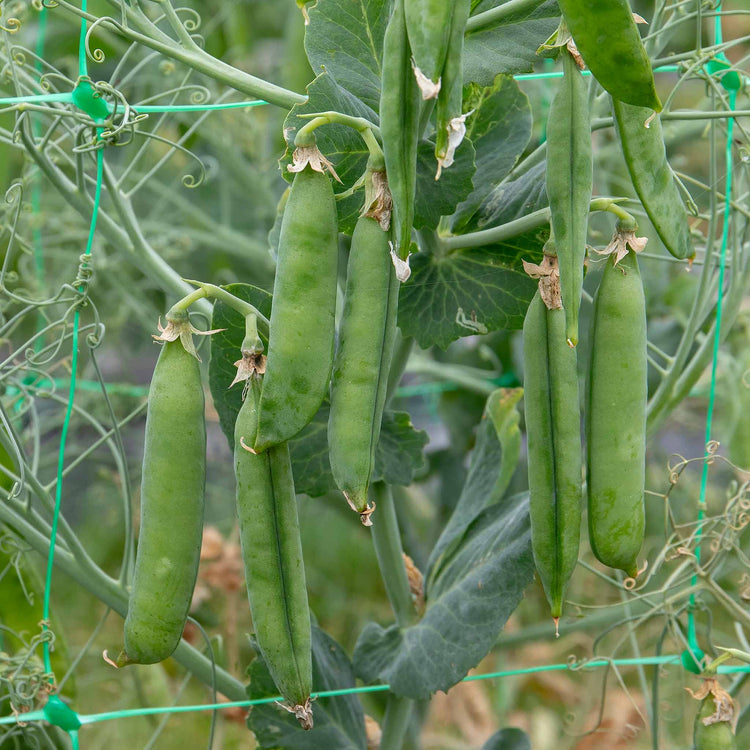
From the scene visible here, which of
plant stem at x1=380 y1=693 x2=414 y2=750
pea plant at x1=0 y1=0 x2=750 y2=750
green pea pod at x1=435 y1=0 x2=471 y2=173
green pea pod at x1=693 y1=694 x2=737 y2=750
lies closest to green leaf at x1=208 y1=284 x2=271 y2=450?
pea plant at x1=0 y1=0 x2=750 y2=750

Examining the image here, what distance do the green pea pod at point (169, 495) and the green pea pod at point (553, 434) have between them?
0.21 meters

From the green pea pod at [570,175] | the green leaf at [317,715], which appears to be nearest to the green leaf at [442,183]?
the green pea pod at [570,175]

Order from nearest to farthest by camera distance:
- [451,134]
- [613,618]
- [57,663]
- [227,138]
→ 1. [451,134]
2. [57,663]
3. [613,618]
4. [227,138]

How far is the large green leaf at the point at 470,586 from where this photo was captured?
73 centimetres

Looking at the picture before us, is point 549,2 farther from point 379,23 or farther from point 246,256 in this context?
point 246,256

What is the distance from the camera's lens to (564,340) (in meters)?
0.56

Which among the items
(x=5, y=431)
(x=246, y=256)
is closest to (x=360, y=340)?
(x=5, y=431)

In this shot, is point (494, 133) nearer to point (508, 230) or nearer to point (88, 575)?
point (508, 230)

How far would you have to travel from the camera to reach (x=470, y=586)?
2.53ft

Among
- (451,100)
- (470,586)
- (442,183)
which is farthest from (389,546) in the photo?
(451,100)

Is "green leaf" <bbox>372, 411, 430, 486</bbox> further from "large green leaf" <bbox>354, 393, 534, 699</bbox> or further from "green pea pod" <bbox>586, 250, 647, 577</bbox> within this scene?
"green pea pod" <bbox>586, 250, 647, 577</bbox>

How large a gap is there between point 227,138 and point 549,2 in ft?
3.51

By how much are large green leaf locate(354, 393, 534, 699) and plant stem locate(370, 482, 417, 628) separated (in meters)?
0.03

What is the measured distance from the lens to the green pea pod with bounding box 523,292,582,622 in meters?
0.56
